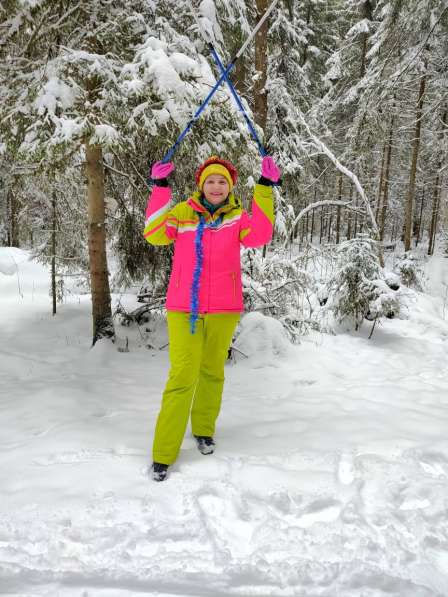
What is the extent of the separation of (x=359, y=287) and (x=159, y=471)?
214 inches

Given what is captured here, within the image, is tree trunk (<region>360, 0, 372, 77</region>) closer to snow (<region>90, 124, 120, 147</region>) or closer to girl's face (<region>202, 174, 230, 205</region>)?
snow (<region>90, 124, 120, 147</region>)

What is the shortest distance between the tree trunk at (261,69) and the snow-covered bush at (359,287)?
3.65 metres

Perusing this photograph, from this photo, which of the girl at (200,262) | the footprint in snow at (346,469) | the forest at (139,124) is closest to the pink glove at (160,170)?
the girl at (200,262)

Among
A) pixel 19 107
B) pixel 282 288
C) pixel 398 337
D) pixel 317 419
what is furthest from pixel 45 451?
pixel 398 337

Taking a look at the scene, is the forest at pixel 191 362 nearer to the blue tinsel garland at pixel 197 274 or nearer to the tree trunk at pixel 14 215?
the blue tinsel garland at pixel 197 274

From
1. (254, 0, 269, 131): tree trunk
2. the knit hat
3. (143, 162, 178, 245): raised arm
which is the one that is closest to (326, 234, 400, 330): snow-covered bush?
(254, 0, 269, 131): tree trunk

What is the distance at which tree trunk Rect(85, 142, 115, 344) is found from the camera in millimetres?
5844

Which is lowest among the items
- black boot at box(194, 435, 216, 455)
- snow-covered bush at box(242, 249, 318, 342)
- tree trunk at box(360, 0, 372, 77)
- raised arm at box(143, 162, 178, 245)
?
black boot at box(194, 435, 216, 455)

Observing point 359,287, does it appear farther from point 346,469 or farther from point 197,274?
point 197,274

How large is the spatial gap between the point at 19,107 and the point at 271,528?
4.87 metres

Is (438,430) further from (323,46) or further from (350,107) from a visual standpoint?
(323,46)

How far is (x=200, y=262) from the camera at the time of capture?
10.0ft

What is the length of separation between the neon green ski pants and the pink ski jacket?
12 centimetres

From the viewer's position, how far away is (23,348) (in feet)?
20.5
